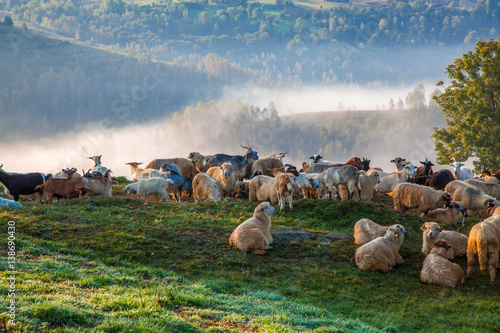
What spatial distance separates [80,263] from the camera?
33.0 ft

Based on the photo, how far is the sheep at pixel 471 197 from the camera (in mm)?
16859

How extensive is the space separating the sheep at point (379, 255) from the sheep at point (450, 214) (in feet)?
16.6

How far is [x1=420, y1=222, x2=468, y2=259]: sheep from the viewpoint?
12204 millimetres

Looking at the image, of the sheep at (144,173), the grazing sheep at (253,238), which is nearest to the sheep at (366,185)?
the grazing sheep at (253,238)

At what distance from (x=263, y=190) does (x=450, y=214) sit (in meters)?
7.09

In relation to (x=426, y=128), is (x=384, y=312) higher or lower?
lower

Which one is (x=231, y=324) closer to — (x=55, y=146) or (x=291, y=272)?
(x=291, y=272)

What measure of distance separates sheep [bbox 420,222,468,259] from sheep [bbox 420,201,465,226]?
346 centimetres

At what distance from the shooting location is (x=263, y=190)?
1894 cm

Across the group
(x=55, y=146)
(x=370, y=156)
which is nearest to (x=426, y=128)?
(x=370, y=156)

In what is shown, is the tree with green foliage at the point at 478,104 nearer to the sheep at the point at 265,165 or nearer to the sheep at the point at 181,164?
the sheep at the point at 265,165

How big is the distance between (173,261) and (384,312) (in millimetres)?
4980

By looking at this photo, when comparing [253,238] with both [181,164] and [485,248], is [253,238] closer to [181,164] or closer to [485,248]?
[485,248]

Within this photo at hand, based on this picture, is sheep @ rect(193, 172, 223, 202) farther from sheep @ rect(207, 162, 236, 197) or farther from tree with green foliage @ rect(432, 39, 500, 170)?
Answer: tree with green foliage @ rect(432, 39, 500, 170)
